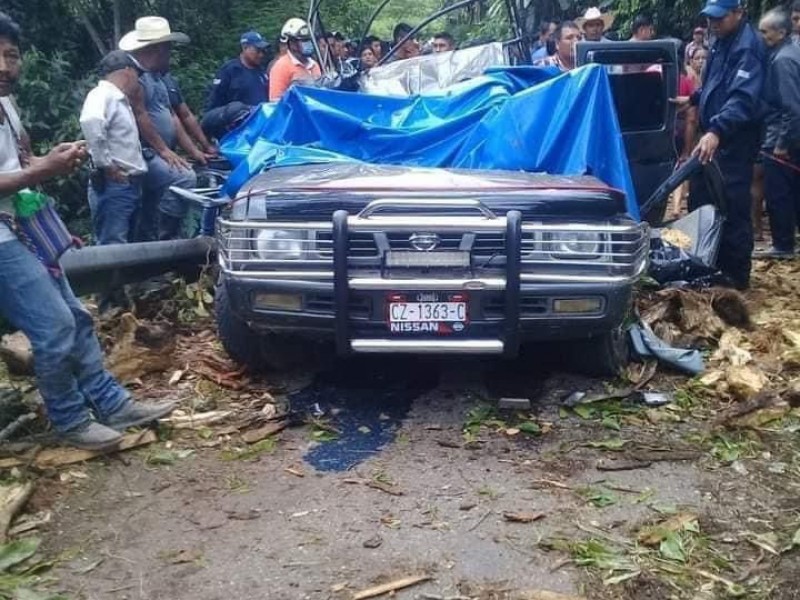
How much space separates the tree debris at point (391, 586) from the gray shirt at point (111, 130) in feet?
12.9

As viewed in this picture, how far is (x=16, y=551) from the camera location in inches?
142

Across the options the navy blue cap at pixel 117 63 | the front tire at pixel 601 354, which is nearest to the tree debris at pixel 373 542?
the front tire at pixel 601 354

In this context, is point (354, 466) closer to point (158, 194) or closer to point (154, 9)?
point (158, 194)

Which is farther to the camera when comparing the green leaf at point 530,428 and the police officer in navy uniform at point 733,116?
the police officer in navy uniform at point 733,116

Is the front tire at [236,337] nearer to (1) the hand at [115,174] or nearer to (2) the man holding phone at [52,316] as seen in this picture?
(2) the man holding phone at [52,316]

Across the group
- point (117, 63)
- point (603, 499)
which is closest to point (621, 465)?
point (603, 499)

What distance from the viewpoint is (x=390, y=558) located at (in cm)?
357

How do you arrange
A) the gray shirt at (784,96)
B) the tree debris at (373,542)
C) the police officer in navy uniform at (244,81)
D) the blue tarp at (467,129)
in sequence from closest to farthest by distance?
the tree debris at (373,542), the blue tarp at (467,129), the gray shirt at (784,96), the police officer in navy uniform at (244,81)

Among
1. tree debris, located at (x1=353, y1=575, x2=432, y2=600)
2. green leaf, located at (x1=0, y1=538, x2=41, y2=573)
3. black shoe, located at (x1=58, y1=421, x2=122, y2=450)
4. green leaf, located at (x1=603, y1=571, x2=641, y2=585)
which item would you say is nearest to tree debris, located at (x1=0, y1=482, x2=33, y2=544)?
green leaf, located at (x1=0, y1=538, x2=41, y2=573)

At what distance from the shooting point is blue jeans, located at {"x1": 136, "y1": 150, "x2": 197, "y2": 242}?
23.1 ft

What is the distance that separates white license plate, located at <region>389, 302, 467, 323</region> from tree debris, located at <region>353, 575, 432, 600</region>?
1.48 metres

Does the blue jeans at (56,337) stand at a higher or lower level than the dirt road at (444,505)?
higher

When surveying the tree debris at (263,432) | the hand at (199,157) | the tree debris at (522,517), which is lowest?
the tree debris at (263,432)

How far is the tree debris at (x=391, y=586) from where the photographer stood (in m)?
3.31
